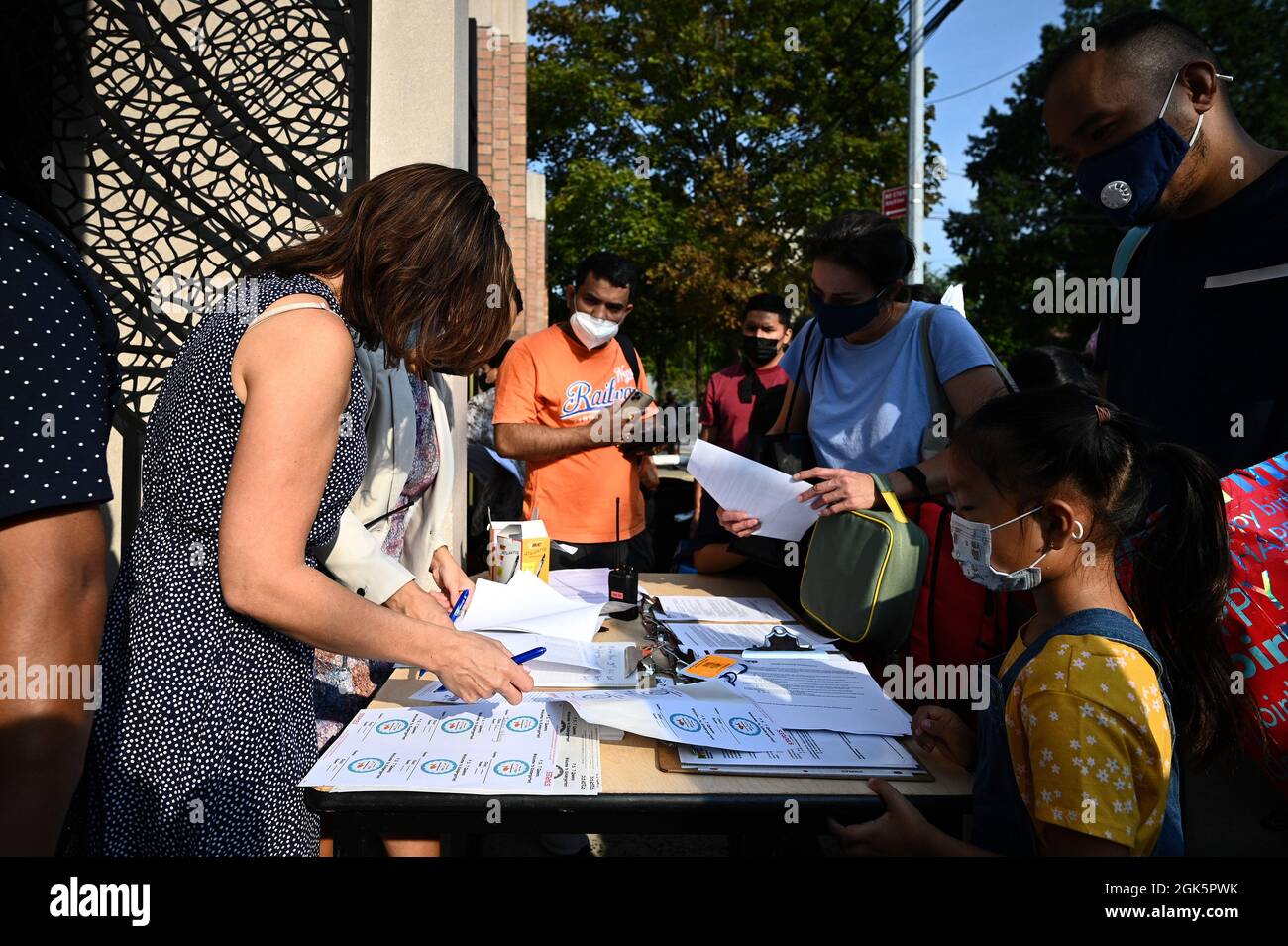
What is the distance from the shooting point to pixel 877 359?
2.66 metres

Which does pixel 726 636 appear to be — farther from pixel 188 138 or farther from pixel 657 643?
pixel 188 138

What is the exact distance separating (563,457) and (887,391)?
1.52 meters

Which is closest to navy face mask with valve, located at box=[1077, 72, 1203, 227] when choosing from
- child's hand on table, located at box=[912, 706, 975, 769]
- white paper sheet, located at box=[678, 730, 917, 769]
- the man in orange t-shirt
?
child's hand on table, located at box=[912, 706, 975, 769]

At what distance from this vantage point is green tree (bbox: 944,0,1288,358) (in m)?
19.0

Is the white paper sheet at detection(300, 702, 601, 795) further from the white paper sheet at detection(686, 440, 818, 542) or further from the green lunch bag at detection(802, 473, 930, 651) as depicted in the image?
the white paper sheet at detection(686, 440, 818, 542)

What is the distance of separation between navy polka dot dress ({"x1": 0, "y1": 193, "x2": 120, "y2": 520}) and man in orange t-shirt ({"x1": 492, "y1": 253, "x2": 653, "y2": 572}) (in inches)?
102

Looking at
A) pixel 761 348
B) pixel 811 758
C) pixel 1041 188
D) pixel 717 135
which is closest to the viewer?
pixel 811 758

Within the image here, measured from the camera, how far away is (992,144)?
24266 mm

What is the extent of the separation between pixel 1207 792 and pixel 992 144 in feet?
86.3

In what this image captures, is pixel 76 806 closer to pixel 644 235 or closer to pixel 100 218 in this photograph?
pixel 100 218

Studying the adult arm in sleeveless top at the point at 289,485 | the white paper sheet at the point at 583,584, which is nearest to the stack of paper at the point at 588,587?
the white paper sheet at the point at 583,584

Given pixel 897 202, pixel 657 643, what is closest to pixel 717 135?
pixel 897 202

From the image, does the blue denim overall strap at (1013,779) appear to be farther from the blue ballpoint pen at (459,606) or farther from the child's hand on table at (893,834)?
the blue ballpoint pen at (459,606)

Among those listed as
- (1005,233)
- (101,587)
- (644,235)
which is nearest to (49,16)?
(101,587)
